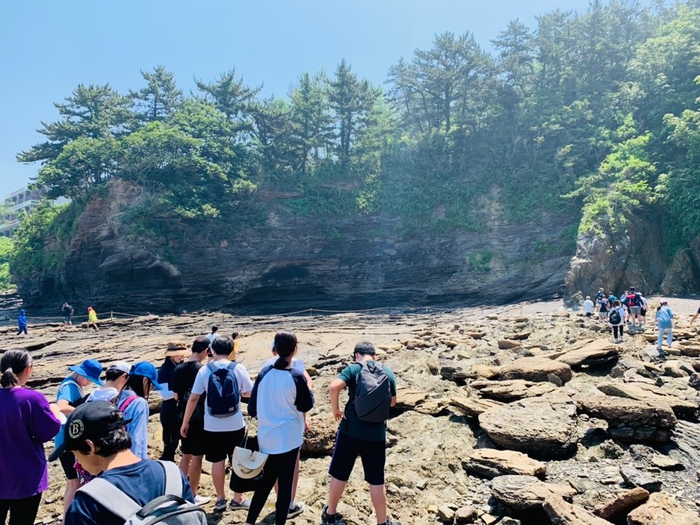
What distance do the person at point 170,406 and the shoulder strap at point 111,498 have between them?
10.1 ft

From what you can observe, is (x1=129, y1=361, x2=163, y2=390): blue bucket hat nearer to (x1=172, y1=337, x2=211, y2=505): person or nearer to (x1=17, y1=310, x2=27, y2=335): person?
(x1=172, y1=337, x2=211, y2=505): person

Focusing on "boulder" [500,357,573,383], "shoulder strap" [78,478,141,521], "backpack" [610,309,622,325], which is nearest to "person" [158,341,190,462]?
"shoulder strap" [78,478,141,521]

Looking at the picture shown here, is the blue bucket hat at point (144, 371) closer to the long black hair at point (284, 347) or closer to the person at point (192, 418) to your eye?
the person at point (192, 418)

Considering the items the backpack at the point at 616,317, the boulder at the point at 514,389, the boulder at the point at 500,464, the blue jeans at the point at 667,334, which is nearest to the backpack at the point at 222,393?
the boulder at the point at 500,464

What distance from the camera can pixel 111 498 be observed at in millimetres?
1583

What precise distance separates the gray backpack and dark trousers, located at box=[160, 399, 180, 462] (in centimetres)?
332

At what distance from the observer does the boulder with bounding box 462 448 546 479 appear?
4188mm

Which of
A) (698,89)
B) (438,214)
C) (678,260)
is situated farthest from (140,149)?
(698,89)

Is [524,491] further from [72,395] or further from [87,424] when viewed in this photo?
[72,395]

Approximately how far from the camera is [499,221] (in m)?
33.6

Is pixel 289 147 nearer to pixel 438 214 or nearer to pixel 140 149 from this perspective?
pixel 140 149

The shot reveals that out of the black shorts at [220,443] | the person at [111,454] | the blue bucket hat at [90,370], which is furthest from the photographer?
the black shorts at [220,443]

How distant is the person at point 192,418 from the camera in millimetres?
4273

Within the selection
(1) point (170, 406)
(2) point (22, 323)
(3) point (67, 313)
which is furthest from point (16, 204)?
(1) point (170, 406)
